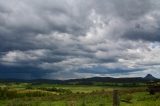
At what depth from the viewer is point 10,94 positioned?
130375mm

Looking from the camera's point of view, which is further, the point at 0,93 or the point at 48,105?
the point at 0,93

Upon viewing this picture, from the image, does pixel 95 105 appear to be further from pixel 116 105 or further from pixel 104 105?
pixel 116 105

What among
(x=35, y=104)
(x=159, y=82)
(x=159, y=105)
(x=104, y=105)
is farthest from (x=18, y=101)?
(x=159, y=82)

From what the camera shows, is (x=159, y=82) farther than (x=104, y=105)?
Yes

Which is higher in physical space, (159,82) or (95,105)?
(159,82)

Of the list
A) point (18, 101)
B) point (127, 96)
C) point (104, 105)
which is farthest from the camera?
point (127, 96)

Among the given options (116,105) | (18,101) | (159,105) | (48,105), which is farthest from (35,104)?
(116,105)

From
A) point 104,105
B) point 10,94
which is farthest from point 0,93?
point 104,105

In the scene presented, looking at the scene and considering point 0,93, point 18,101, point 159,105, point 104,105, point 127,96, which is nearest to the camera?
point 159,105

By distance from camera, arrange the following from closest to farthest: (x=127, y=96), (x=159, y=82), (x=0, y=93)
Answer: (x=159, y=82) < (x=127, y=96) < (x=0, y=93)

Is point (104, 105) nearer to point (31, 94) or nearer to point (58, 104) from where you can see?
point (58, 104)

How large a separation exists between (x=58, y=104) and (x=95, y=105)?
7250 millimetres

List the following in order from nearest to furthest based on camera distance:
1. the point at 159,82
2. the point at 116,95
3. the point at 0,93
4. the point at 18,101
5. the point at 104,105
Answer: the point at 116,95, the point at 18,101, the point at 104,105, the point at 159,82, the point at 0,93

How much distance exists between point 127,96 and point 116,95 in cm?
3080
